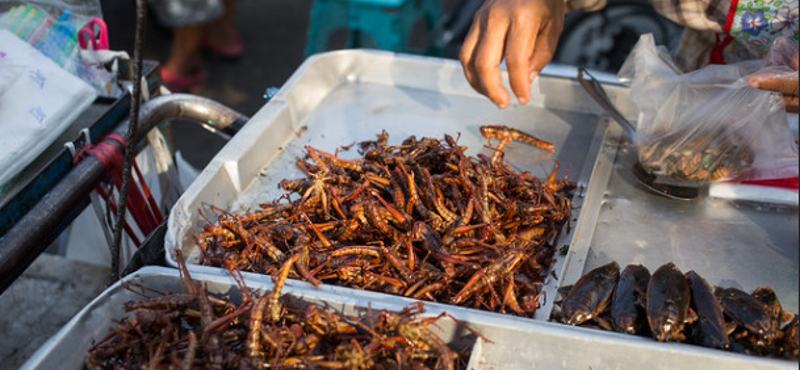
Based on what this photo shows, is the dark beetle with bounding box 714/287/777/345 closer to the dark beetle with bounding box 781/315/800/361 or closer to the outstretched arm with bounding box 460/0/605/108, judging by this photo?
the dark beetle with bounding box 781/315/800/361

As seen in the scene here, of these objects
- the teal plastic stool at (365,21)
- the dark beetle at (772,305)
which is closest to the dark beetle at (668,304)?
the dark beetle at (772,305)

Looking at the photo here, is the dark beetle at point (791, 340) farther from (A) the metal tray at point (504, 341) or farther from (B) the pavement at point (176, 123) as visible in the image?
(B) the pavement at point (176, 123)

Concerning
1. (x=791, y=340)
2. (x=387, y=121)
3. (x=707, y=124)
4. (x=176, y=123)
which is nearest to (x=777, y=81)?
(x=707, y=124)

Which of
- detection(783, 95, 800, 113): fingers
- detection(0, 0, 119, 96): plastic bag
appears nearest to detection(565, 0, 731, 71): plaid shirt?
detection(783, 95, 800, 113): fingers

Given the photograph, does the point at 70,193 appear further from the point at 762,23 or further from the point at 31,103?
the point at 762,23

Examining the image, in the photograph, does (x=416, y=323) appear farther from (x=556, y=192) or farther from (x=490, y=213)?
(x=556, y=192)

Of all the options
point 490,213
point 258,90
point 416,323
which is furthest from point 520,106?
point 258,90
